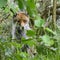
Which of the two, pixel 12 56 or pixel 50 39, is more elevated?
pixel 50 39

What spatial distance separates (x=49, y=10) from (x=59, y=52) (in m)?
1.52

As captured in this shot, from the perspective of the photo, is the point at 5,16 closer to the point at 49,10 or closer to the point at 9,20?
the point at 9,20

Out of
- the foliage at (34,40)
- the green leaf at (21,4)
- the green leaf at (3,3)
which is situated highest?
the green leaf at (3,3)

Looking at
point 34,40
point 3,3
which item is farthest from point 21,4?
point 34,40

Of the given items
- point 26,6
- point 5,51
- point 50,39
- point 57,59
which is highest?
point 26,6

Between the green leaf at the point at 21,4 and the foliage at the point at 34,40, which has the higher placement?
the green leaf at the point at 21,4

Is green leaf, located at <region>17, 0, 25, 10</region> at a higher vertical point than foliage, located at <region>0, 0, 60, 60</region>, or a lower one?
higher

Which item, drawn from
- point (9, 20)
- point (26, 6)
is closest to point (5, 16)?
point (9, 20)

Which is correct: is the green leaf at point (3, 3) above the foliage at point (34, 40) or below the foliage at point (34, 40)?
above

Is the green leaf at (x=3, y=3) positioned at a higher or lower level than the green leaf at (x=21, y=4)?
higher

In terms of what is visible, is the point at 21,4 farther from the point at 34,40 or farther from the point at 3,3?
the point at 34,40

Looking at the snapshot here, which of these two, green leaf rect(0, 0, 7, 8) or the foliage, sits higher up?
green leaf rect(0, 0, 7, 8)

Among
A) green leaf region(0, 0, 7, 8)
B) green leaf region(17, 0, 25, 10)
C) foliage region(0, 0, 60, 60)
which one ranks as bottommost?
foliage region(0, 0, 60, 60)

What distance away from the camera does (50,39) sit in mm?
938
